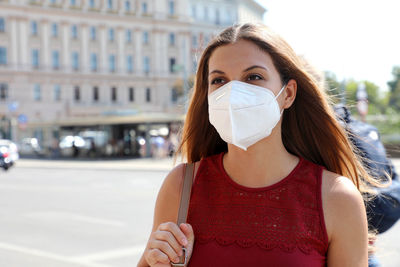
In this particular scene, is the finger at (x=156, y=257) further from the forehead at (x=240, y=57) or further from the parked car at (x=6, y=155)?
the parked car at (x=6, y=155)

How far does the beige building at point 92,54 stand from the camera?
198 feet

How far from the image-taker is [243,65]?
197 cm

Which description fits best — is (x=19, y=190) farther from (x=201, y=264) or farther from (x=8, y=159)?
(x=201, y=264)

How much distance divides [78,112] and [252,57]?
63.7m

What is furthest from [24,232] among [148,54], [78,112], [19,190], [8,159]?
[148,54]

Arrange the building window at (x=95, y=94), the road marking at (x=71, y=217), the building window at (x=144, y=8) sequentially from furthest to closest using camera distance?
the building window at (x=144, y=8) → the building window at (x=95, y=94) → the road marking at (x=71, y=217)

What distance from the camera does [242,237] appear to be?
184 cm

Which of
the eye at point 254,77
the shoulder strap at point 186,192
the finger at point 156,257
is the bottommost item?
the finger at point 156,257

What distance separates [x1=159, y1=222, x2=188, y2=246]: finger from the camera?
179 cm

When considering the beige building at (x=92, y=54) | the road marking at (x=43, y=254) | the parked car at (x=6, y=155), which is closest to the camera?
the road marking at (x=43, y=254)

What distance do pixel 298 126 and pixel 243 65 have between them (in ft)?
1.54

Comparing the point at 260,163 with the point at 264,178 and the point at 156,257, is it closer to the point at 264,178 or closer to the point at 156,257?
the point at 264,178

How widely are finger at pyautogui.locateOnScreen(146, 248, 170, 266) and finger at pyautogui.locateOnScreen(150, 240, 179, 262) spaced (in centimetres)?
1

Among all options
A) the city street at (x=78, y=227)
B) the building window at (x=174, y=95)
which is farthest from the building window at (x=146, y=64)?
the city street at (x=78, y=227)
